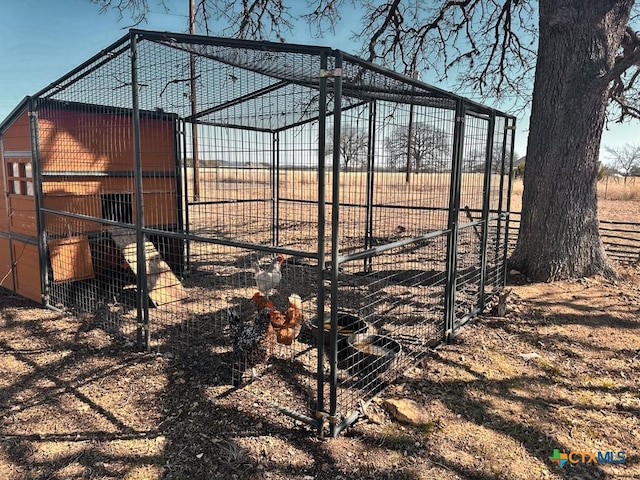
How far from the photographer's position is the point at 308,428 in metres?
2.80

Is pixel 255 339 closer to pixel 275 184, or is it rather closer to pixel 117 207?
pixel 117 207

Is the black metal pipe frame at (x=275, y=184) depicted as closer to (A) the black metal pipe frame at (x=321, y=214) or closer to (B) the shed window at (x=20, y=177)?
(B) the shed window at (x=20, y=177)

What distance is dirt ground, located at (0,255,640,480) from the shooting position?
8.05ft

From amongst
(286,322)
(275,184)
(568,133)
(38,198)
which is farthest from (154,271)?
(568,133)

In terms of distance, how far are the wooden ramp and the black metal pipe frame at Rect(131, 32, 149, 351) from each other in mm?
1024

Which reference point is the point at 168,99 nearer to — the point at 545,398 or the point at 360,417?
the point at 360,417

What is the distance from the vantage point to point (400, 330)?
14.0ft

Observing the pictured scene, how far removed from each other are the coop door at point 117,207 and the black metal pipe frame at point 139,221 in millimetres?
2011

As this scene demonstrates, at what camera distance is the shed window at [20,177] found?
16.6ft

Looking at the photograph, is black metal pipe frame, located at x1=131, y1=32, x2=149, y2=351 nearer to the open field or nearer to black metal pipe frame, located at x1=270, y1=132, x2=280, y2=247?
the open field

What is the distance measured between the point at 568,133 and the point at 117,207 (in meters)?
6.14

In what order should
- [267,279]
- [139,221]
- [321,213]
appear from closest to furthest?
[321,213] → [139,221] → [267,279]

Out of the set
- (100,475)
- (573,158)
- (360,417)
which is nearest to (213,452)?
(100,475)

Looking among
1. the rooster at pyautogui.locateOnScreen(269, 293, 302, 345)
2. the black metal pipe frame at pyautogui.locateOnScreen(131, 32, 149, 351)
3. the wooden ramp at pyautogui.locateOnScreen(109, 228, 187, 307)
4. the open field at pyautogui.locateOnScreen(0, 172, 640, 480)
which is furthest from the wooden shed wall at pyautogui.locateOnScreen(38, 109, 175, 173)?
the rooster at pyautogui.locateOnScreen(269, 293, 302, 345)
